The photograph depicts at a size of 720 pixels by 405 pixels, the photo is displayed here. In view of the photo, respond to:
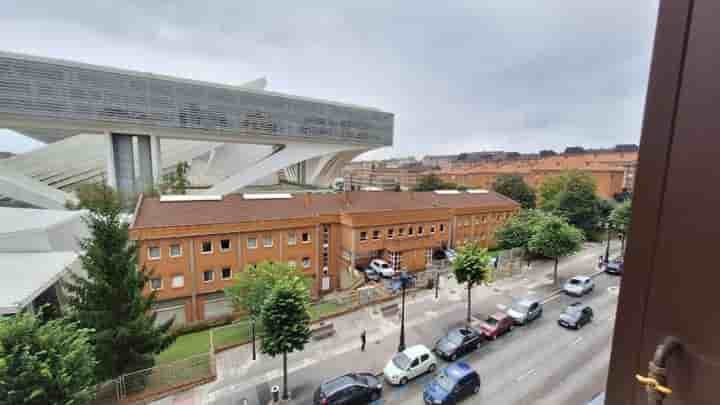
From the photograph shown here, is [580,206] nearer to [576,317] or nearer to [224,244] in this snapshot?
[576,317]

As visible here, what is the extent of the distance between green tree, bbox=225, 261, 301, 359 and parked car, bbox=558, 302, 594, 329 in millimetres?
15917

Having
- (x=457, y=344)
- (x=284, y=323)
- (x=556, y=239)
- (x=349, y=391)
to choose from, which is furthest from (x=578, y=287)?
(x=284, y=323)

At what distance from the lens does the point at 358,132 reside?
6319 centimetres

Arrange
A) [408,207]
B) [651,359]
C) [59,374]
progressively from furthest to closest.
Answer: [408,207] → [59,374] → [651,359]

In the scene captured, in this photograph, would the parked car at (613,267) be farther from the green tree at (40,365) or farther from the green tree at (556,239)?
the green tree at (40,365)

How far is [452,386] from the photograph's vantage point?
11195 millimetres

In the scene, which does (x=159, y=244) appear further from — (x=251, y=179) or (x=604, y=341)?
(x=251, y=179)

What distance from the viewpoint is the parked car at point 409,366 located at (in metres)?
12.6

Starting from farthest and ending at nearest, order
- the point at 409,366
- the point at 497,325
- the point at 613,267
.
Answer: the point at 613,267 → the point at 497,325 → the point at 409,366

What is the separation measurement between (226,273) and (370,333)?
38.7 ft

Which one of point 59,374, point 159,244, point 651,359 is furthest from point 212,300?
point 651,359

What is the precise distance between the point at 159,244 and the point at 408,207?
20833mm

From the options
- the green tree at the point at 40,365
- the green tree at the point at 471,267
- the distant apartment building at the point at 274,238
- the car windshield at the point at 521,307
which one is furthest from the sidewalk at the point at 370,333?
the distant apartment building at the point at 274,238

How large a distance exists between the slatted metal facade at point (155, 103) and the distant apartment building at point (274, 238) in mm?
27843
